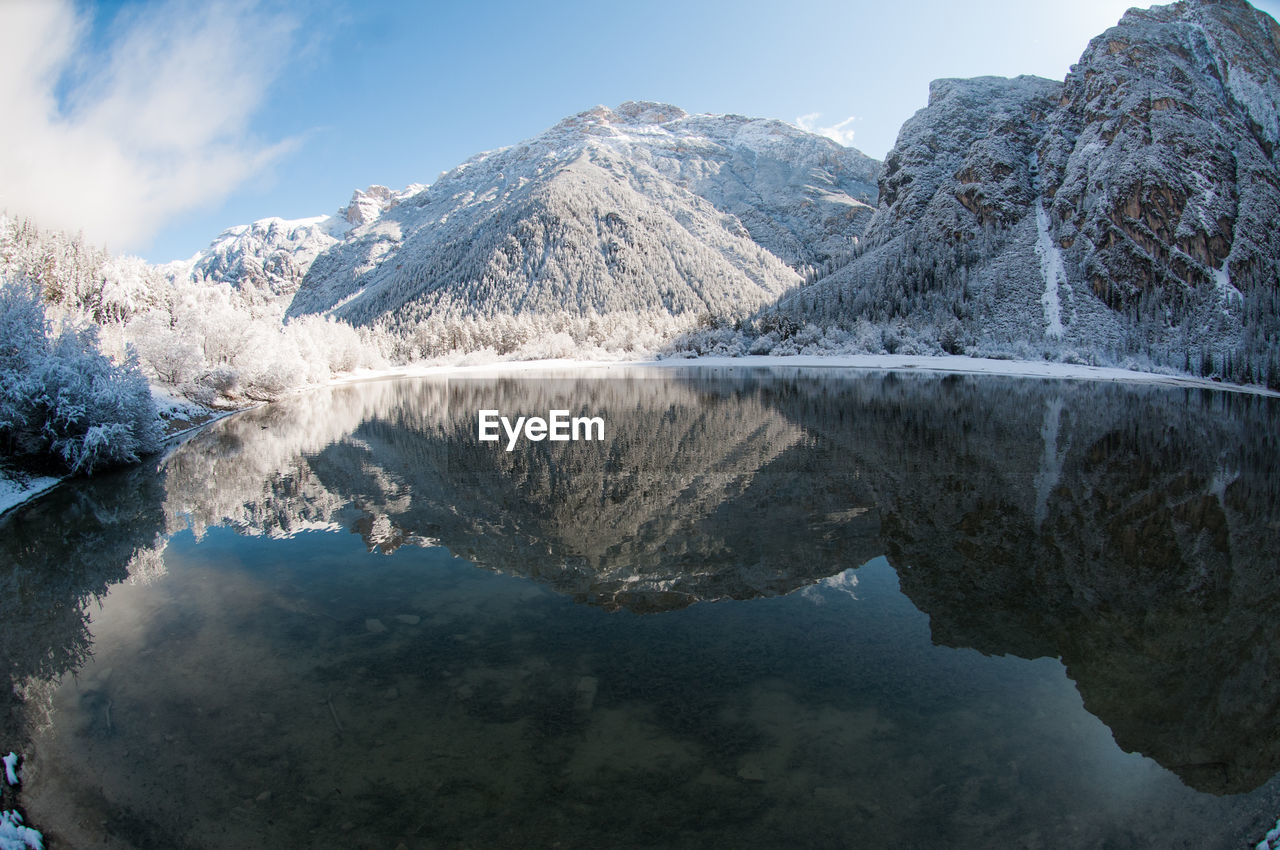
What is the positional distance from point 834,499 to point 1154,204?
433 ft

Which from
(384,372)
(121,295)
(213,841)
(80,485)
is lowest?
(213,841)

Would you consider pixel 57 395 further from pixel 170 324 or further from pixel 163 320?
pixel 170 324

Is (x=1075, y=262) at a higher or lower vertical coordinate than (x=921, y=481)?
higher

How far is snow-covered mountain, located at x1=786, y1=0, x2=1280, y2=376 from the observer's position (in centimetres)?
9794

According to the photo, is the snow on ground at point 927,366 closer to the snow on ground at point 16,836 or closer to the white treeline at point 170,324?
the white treeline at point 170,324

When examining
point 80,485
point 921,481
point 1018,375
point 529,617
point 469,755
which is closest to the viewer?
point 469,755

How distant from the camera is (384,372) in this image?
93.4 m

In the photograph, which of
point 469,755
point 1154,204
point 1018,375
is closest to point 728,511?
point 469,755

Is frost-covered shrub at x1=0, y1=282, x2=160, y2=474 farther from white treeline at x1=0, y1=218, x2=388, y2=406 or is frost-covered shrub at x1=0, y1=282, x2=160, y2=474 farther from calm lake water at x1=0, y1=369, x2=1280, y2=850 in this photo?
white treeline at x1=0, y1=218, x2=388, y2=406

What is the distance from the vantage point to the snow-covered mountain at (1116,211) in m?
97.9

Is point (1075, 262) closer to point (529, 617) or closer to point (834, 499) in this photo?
point (834, 499)

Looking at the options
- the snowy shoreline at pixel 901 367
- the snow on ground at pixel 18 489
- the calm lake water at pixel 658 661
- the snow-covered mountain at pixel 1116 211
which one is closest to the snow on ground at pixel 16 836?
the calm lake water at pixel 658 661

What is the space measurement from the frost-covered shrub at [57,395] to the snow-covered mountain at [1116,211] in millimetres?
95022

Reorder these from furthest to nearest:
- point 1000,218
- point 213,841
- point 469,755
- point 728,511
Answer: point 1000,218, point 728,511, point 469,755, point 213,841
